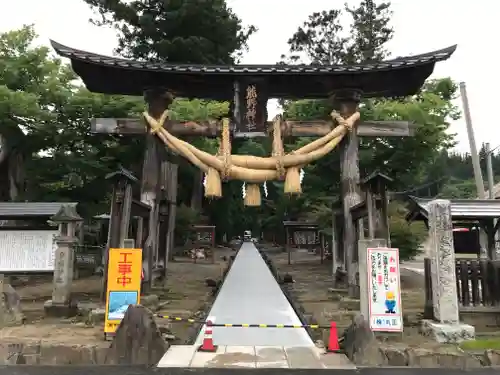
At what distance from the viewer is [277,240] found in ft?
144

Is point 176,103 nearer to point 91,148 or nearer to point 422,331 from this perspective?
point 91,148

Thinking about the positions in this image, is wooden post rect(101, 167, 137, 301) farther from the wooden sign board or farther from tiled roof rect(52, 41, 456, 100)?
tiled roof rect(52, 41, 456, 100)

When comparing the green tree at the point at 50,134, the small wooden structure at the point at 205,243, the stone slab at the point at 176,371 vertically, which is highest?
the green tree at the point at 50,134

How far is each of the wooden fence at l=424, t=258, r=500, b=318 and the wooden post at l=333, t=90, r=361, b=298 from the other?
263 cm

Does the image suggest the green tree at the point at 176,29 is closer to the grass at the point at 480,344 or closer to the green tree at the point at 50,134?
the green tree at the point at 50,134

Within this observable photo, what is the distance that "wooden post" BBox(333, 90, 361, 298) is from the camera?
35.1ft

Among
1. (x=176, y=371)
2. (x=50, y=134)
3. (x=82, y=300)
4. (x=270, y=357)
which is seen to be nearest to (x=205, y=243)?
(x=50, y=134)

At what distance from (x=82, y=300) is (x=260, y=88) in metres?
7.47

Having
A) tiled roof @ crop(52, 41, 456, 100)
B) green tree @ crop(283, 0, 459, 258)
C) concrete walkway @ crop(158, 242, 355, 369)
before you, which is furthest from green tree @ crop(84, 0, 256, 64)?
concrete walkway @ crop(158, 242, 355, 369)

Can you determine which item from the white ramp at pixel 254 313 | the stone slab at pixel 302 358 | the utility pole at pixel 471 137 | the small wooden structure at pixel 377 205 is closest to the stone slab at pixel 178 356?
the white ramp at pixel 254 313

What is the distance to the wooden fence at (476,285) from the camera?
8.05 m

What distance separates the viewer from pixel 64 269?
9.05m

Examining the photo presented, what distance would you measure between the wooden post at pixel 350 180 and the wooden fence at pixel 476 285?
2633 mm

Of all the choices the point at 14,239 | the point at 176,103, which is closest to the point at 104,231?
the point at 176,103
